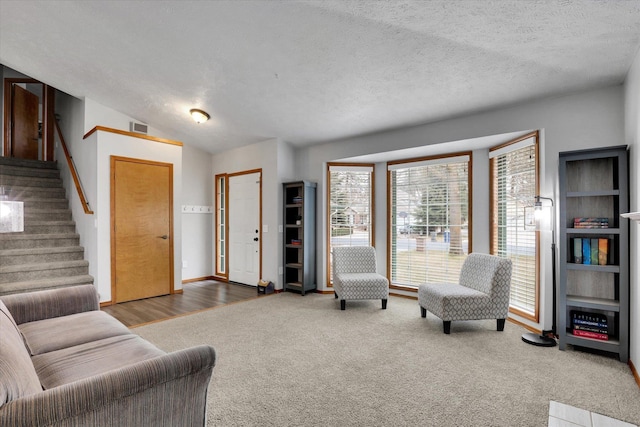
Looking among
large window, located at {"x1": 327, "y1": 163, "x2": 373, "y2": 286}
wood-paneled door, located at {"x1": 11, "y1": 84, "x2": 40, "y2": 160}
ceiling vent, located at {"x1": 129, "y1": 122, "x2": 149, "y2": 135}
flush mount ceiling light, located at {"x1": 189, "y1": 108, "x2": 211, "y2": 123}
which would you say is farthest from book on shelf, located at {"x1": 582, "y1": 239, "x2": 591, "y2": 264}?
wood-paneled door, located at {"x1": 11, "y1": 84, "x2": 40, "y2": 160}

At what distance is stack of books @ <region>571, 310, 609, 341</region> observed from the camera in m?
2.97

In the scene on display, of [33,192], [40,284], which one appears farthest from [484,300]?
[33,192]

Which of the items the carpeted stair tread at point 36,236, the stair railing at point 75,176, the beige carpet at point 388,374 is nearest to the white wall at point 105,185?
the stair railing at point 75,176

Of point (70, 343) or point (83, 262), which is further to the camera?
point (83, 262)

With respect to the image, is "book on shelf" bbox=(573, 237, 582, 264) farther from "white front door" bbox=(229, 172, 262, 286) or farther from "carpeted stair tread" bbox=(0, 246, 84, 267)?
"carpeted stair tread" bbox=(0, 246, 84, 267)

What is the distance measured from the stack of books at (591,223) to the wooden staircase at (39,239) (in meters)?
5.95

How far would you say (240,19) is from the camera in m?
2.87

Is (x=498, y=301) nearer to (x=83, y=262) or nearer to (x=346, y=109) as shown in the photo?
(x=346, y=109)

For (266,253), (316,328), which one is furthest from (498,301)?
(266,253)

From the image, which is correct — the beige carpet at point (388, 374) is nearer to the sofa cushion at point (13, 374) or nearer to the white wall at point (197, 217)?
the sofa cushion at point (13, 374)

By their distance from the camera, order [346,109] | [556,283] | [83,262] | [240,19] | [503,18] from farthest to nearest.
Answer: [83,262] → [346,109] → [556,283] → [240,19] → [503,18]

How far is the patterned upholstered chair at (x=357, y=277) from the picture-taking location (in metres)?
4.38

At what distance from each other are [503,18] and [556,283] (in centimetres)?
256

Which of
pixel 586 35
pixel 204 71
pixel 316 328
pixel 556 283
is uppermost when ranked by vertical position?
pixel 204 71
